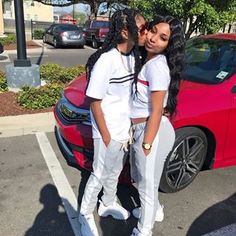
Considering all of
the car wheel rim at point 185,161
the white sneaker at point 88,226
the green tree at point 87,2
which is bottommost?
the green tree at point 87,2

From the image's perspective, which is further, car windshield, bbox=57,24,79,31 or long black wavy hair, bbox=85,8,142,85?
car windshield, bbox=57,24,79,31

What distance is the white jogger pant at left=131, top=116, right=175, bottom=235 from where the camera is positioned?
2492 millimetres

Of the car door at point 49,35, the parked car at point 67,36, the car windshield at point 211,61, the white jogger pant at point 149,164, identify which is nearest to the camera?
the white jogger pant at point 149,164

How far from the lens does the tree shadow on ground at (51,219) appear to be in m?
3.01

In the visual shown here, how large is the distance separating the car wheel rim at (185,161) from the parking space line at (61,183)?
0.95 metres

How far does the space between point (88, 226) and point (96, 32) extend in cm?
1831

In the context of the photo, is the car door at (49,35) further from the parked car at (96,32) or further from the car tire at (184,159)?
the car tire at (184,159)

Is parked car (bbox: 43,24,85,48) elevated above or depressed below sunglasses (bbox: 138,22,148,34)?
below

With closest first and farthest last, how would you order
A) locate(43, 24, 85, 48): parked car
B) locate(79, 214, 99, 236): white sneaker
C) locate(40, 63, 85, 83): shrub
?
locate(79, 214, 99, 236): white sneaker → locate(40, 63, 85, 83): shrub → locate(43, 24, 85, 48): parked car

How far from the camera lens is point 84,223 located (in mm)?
2912

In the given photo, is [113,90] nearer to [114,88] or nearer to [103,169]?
[114,88]

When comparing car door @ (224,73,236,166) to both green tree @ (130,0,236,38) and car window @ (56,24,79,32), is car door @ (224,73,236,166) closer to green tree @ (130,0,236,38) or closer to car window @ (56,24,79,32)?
green tree @ (130,0,236,38)

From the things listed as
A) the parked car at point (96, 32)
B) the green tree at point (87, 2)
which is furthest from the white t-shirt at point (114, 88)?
the green tree at point (87, 2)

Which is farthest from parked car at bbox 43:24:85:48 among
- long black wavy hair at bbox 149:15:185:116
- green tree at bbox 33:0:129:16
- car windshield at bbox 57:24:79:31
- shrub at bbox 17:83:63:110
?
long black wavy hair at bbox 149:15:185:116
